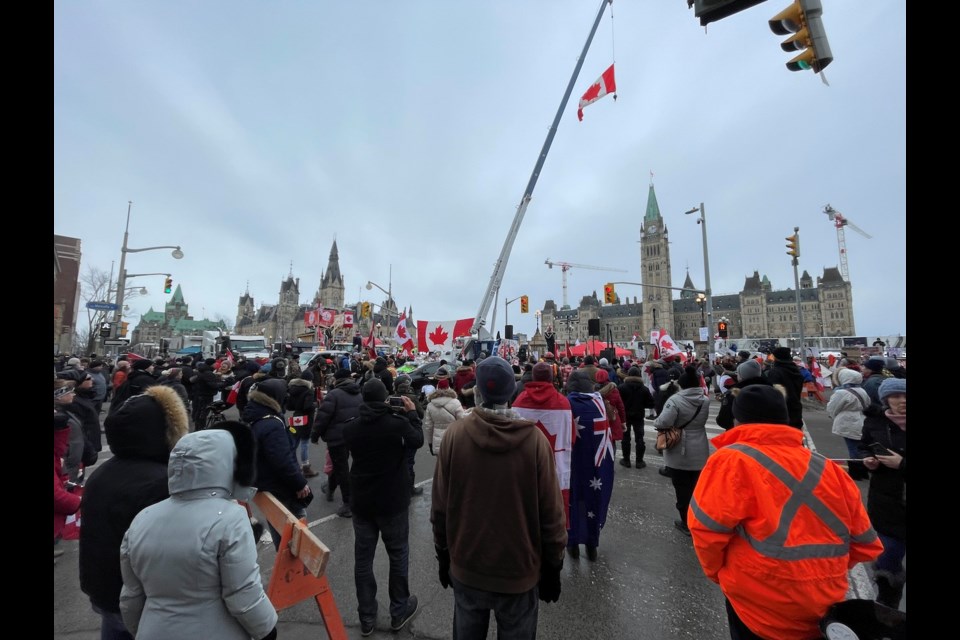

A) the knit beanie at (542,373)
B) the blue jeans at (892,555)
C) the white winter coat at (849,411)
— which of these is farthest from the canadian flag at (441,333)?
the blue jeans at (892,555)

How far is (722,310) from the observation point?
121375mm

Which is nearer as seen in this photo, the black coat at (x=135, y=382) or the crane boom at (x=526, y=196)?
the black coat at (x=135, y=382)

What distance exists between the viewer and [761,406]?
7.36 ft

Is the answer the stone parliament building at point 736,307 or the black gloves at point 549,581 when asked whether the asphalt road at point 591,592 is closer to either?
the black gloves at point 549,581

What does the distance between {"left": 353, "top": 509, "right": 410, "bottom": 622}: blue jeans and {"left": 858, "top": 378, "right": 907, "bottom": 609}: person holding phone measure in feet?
13.0

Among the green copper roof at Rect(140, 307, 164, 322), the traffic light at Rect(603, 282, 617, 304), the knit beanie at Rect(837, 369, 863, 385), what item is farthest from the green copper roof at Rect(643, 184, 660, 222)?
the green copper roof at Rect(140, 307, 164, 322)

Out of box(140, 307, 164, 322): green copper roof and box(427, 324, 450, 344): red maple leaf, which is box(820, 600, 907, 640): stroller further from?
box(140, 307, 164, 322): green copper roof

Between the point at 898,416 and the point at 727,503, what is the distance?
2.92m

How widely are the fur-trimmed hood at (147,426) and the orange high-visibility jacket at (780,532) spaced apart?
9.83ft

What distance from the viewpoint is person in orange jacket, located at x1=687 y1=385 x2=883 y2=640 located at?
6.11ft

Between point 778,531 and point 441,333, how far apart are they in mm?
16107

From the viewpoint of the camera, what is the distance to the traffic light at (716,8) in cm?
326
